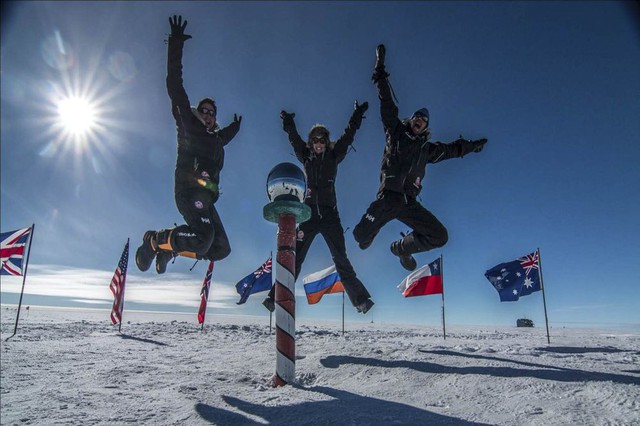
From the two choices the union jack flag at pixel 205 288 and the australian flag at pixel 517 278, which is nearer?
the australian flag at pixel 517 278

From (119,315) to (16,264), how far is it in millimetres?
4593

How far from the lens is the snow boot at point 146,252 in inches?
234

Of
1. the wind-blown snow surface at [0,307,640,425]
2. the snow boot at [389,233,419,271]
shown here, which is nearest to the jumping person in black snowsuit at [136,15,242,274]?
the wind-blown snow surface at [0,307,640,425]

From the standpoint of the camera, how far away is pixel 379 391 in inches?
141

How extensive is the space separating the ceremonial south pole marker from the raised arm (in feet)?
6.95

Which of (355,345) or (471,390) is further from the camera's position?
(355,345)

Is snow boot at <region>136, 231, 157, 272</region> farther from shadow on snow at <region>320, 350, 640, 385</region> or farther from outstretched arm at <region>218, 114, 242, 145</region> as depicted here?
shadow on snow at <region>320, 350, 640, 385</region>

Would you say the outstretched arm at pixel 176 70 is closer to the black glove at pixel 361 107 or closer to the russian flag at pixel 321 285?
the black glove at pixel 361 107

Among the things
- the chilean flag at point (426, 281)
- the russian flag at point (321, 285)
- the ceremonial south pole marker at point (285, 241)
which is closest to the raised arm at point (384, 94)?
the ceremonial south pole marker at point (285, 241)

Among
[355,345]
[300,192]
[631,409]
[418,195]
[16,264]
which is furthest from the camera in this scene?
[16,264]

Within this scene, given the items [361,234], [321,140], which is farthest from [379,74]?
[361,234]

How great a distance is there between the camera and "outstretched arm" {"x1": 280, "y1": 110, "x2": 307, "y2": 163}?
6.53 metres

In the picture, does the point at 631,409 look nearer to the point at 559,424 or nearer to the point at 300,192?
the point at 559,424

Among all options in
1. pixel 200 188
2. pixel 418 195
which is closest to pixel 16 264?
pixel 200 188
